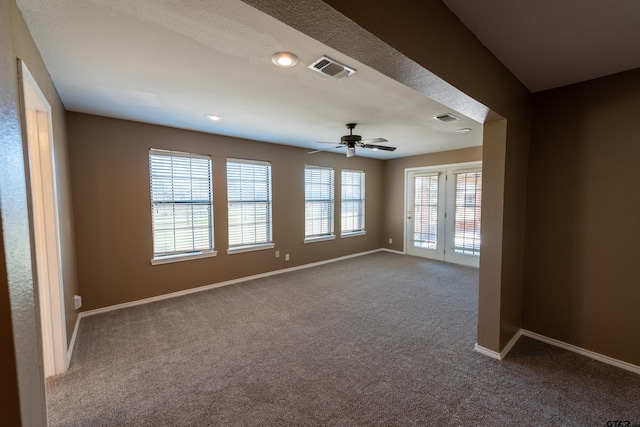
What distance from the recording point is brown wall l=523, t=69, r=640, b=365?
2.22 metres

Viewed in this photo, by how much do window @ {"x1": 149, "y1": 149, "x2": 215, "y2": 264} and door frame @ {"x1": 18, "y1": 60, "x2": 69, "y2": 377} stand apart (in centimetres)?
158

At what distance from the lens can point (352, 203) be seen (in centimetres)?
645

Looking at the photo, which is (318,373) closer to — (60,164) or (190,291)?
(190,291)

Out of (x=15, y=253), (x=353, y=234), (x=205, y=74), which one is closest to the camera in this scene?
(x=15, y=253)

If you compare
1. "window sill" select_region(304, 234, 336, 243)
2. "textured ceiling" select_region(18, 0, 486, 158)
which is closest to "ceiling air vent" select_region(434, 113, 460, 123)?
"textured ceiling" select_region(18, 0, 486, 158)

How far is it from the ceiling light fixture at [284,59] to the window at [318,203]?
3409 millimetres

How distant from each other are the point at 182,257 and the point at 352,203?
3858mm

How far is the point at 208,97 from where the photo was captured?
2.69 meters

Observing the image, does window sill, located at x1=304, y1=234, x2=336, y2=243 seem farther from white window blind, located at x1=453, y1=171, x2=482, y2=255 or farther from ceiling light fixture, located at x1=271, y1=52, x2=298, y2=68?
ceiling light fixture, located at x1=271, y1=52, x2=298, y2=68

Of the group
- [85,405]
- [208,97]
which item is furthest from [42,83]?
[85,405]

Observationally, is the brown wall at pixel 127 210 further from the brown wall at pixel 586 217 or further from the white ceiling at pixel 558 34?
the brown wall at pixel 586 217

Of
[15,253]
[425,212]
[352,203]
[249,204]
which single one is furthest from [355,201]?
[15,253]

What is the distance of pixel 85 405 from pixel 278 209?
3539 millimetres

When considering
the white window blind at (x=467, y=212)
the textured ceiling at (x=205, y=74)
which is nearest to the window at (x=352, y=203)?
the white window blind at (x=467, y=212)
